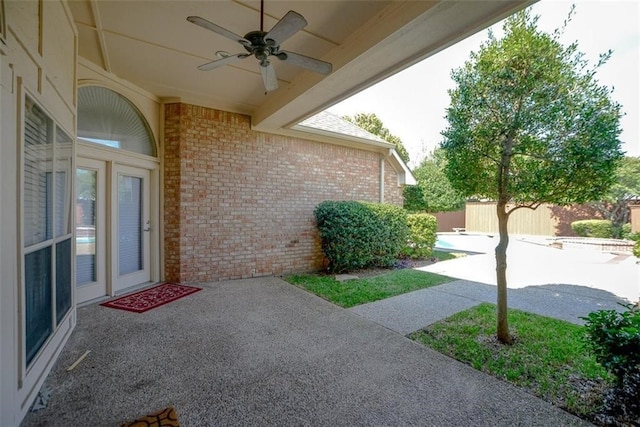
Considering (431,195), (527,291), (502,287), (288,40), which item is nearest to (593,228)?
(431,195)

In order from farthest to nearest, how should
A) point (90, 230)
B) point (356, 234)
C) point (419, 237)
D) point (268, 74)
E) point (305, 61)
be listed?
point (419, 237), point (356, 234), point (90, 230), point (268, 74), point (305, 61)

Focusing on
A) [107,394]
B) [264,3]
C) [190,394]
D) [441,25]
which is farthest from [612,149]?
[107,394]

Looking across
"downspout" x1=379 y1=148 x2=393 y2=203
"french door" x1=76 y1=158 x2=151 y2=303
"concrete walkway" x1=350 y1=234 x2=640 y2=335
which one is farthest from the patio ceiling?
"downspout" x1=379 y1=148 x2=393 y2=203

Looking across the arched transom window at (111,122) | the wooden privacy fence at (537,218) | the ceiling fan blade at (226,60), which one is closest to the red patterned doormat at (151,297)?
the arched transom window at (111,122)

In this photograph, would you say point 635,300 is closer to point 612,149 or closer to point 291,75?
point 612,149

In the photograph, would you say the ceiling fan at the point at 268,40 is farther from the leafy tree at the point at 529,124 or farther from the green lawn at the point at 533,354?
the green lawn at the point at 533,354

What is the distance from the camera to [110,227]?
4562mm

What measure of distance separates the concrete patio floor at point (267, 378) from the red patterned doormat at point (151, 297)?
0.34 metres

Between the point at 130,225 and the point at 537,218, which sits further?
the point at 537,218

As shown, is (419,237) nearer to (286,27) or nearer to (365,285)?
(365,285)

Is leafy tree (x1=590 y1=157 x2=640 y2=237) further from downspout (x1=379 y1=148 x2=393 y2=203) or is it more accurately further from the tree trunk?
the tree trunk

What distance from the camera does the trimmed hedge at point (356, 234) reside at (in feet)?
20.8

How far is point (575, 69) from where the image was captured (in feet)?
9.03

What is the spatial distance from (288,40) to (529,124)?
2954 millimetres
